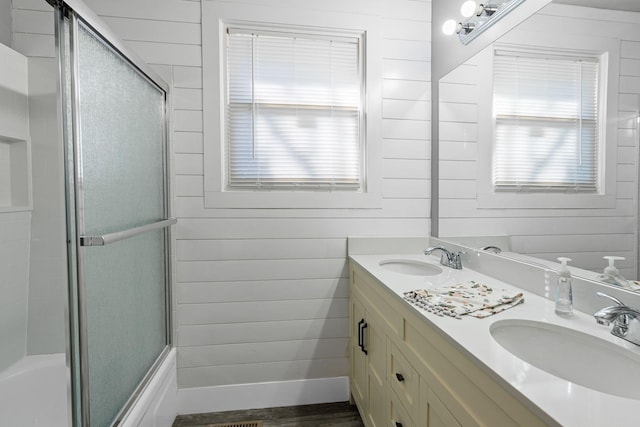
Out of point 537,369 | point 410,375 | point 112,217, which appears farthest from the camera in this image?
point 112,217

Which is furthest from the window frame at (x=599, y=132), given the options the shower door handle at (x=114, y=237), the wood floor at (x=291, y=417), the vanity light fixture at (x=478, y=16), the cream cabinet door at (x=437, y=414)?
the shower door handle at (x=114, y=237)

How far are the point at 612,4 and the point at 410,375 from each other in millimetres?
1351

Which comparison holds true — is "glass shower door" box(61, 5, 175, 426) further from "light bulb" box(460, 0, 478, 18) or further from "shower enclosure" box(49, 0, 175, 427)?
"light bulb" box(460, 0, 478, 18)

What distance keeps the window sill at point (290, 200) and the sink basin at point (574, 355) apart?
1.13m

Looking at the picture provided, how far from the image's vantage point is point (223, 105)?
6.06ft

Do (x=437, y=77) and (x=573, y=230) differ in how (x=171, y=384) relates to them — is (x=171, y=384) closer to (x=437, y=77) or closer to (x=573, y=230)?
(x=573, y=230)

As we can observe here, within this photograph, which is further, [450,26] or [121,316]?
[450,26]

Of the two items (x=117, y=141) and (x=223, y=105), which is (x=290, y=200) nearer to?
(x=223, y=105)

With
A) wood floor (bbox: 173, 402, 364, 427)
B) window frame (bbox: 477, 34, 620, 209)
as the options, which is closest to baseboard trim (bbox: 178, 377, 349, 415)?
wood floor (bbox: 173, 402, 364, 427)

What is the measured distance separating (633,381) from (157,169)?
192 cm

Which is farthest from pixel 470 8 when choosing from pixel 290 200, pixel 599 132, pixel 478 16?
pixel 290 200

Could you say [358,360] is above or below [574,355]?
below

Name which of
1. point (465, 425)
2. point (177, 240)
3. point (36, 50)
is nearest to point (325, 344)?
point (177, 240)

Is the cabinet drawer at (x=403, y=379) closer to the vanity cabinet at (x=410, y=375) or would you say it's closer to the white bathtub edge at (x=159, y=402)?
the vanity cabinet at (x=410, y=375)
